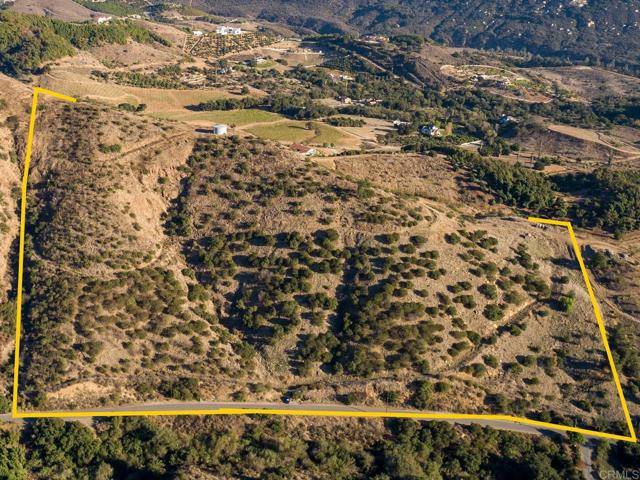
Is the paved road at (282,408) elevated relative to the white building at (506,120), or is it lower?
lower

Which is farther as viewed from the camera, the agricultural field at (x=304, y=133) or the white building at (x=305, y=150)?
the agricultural field at (x=304, y=133)

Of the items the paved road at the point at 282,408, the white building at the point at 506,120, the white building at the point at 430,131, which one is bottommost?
the paved road at the point at 282,408

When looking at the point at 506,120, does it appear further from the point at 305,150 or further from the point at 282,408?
the point at 282,408

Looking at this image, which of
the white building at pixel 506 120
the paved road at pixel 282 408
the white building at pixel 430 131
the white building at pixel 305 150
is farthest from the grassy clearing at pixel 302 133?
the paved road at pixel 282 408

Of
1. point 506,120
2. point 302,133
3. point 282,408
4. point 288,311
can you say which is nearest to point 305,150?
point 302,133

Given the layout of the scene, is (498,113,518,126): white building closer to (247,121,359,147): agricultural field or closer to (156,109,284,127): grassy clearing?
(247,121,359,147): agricultural field

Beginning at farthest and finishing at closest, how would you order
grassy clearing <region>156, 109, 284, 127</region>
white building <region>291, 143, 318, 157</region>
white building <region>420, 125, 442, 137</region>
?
white building <region>420, 125, 442, 137</region> → grassy clearing <region>156, 109, 284, 127</region> → white building <region>291, 143, 318, 157</region>

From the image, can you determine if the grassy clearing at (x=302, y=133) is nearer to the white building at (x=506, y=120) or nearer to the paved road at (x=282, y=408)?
the white building at (x=506, y=120)

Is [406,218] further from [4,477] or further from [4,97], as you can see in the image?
[4,97]

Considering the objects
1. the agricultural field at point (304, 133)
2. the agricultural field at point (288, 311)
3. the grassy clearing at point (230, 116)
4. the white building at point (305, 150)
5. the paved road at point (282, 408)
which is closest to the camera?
the agricultural field at point (288, 311)

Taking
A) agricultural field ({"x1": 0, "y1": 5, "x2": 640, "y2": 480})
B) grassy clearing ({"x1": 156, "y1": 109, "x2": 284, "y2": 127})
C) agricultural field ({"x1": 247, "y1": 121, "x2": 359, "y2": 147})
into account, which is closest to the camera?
agricultural field ({"x1": 0, "y1": 5, "x2": 640, "y2": 480})

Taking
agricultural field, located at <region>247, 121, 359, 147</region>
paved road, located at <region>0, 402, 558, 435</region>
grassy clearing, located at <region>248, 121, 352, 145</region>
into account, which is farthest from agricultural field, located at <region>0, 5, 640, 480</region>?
grassy clearing, located at <region>248, 121, 352, 145</region>
